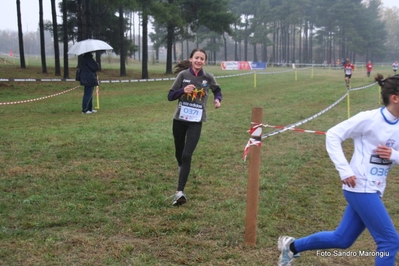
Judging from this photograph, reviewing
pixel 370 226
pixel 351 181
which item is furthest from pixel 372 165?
pixel 370 226

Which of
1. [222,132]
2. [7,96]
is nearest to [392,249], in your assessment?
[222,132]

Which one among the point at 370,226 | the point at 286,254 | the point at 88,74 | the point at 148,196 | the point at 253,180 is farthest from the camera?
the point at 88,74

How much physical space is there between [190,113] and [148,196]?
1.33 m

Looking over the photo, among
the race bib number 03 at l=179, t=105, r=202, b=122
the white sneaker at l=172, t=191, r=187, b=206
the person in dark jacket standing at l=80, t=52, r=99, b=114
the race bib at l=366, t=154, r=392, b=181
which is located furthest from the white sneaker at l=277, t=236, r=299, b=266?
the person in dark jacket standing at l=80, t=52, r=99, b=114

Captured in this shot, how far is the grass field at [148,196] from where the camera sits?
4254 mm

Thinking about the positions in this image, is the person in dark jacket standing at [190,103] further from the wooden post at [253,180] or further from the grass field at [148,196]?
the wooden post at [253,180]

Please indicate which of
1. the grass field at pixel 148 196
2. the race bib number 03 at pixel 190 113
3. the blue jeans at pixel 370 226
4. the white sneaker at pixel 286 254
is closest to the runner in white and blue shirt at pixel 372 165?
the blue jeans at pixel 370 226

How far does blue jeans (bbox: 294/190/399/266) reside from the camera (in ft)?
10.1

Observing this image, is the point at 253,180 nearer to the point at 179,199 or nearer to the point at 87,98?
the point at 179,199

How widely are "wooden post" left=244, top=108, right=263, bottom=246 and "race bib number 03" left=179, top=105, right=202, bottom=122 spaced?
1.50 m

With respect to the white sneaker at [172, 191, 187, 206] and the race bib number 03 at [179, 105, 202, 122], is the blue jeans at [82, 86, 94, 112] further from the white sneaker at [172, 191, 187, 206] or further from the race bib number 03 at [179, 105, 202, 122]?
the white sneaker at [172, 191, 187, 206]

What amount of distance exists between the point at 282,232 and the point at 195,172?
2.69 metres

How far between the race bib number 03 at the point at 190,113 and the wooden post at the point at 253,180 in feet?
4.94

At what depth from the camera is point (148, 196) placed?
599cm
